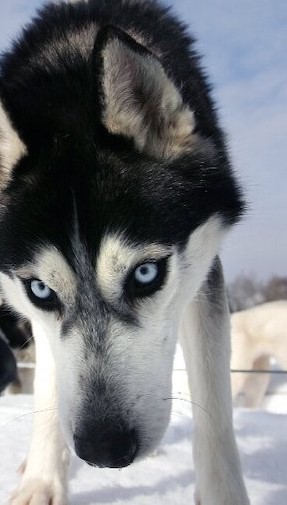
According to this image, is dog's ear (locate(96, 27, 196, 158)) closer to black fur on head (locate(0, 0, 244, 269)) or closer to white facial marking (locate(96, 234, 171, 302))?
black fur on head (locate(0, 0, 244, 269))

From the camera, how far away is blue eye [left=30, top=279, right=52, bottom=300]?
1477 millimetres

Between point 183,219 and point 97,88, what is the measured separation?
31 centimetres

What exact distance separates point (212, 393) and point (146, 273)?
0.49 m

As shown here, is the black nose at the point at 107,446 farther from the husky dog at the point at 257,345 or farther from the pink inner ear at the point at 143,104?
the husky dog at the point at 257,345

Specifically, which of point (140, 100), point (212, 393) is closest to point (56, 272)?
point (140, 100)

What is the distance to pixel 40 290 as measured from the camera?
1.49 meters

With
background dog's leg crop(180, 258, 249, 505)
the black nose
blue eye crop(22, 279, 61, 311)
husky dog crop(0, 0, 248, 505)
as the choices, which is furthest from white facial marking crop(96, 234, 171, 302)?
background dog's leg crop(180, 258, 249, 505)

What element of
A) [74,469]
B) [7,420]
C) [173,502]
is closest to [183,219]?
[173,502]

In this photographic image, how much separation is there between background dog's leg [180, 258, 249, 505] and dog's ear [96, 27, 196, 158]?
0.42 meters

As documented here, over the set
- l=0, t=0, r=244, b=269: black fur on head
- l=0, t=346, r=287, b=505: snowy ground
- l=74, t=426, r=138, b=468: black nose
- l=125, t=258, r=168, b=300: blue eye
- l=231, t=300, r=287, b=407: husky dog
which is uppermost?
l=0, t=0, r=244, b=269: black fur on head

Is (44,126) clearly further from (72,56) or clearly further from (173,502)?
(173,502)

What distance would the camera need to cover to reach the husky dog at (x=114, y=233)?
4.52ft

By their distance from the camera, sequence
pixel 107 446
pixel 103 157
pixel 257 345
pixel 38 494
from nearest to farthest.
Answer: pixel 107 446 < pixel 103 157 < pixel 38 494 < pixel 257 345

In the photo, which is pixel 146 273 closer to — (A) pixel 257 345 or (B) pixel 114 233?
(B) pixel 114 233
